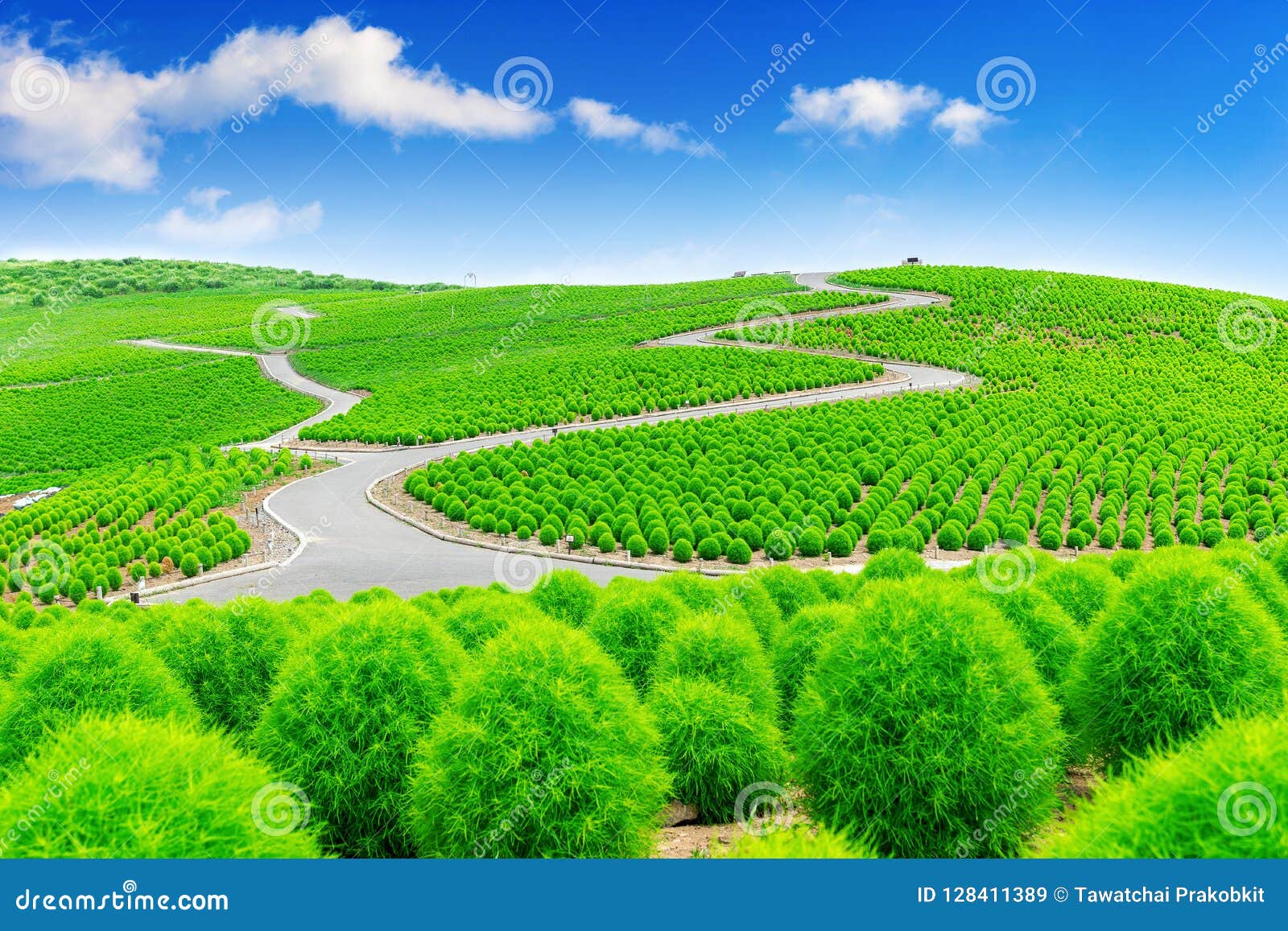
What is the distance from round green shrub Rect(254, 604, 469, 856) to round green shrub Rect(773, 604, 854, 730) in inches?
189

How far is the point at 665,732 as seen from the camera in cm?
922

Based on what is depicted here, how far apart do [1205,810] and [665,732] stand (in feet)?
17.9

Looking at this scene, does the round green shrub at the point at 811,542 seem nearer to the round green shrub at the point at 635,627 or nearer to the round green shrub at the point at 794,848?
the round green shrub at the point at 635,627

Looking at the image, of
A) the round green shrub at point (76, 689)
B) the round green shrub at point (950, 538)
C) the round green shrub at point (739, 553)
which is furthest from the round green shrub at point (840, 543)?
the round green shrub at point (76, 689)

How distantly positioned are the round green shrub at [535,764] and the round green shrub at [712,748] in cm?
180

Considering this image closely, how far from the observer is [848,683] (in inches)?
305

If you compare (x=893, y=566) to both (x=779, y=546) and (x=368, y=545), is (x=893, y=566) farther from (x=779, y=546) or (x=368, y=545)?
(x=368, y=545)

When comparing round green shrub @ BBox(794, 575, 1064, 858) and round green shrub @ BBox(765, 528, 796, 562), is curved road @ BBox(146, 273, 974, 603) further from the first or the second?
round green shrub @ BBox(794, 575, 1064, 858)

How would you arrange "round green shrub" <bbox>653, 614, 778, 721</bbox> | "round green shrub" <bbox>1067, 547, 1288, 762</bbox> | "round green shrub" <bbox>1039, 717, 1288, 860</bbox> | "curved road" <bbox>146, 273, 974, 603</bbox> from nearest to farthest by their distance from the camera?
"round green shrub" <bbox>1039, 717, 1288, 860</bbox>
"round green shrub" <bbox>1067, 547, 1288, 762</bbox>
"round green shrub" <bbox>653, 614, 778, 721</bbox>
"curved road" <bbox>146, 273, 974, 603</bbox>

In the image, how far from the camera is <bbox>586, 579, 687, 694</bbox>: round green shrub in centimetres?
1131

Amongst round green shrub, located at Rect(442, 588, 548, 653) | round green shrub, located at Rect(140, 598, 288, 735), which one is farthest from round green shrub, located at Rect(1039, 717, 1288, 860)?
round green shrub, located at Rect(140, 598, 288, 735)

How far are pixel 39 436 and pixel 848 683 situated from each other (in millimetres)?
76278

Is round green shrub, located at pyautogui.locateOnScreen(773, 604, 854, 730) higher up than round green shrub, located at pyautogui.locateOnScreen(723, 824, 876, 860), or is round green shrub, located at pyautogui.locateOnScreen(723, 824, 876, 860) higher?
round green shrub, located at pyautogui.locateOnScreen(723, 824, 876, 860)

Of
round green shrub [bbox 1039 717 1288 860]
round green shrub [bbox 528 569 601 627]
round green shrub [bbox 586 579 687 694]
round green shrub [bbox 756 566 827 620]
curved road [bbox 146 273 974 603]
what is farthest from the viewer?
curved road [bbox 146 273 974 603]
